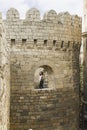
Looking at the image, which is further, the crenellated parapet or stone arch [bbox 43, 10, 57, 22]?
stone arch [bbox 43, 10, 57, 22]

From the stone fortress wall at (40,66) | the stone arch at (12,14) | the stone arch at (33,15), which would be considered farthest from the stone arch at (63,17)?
the stone arch at (12,14)

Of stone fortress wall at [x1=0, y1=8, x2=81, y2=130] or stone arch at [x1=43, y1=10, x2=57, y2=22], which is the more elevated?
stone arch at [x1=43, y1=10, x2=57, y2=22]

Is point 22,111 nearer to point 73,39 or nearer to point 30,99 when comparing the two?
point 30,99

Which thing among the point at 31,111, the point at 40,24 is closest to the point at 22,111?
the point at 31,111

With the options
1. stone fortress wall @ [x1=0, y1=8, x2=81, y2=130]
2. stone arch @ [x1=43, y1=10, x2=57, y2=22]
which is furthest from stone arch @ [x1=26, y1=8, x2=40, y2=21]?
stone arch @ [x1=43, y1=10, x2=57, y2=22]

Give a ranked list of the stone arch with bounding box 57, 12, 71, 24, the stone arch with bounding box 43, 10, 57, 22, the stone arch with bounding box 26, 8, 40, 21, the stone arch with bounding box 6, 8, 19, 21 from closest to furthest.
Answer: the stone arch with bounding box 6, 8, 19, 21
the stone arch with bounding box 26, 8, 40, 21
the stone arch with bounding box 43, 10, 57, 22
the stone arch with bounding box 57, 12, 71, 24

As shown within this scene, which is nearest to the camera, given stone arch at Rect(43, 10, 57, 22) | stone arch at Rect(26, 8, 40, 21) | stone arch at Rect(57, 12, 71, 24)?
stone arch at Rect(26, 8, 40, 21)

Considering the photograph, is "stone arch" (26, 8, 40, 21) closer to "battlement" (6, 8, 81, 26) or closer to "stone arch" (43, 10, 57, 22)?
"battlement" (6, 8, 81, 26)

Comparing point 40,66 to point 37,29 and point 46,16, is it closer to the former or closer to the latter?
point 37,29

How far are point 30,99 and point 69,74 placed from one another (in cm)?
180

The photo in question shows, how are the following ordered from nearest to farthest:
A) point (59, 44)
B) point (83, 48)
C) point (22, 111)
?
point (22, 111)
point (59, 44)
point (83, 48)

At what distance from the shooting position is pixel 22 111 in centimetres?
1013

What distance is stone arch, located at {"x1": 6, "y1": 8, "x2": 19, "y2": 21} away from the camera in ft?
33.0

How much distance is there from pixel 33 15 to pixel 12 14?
697mm
